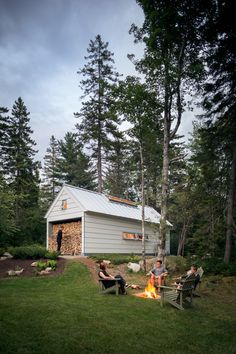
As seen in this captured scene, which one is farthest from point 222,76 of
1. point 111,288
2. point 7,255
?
point 7,255

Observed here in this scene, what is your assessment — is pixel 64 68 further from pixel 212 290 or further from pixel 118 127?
pixel 118 127

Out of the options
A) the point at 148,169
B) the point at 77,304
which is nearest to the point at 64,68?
the point at 77,304

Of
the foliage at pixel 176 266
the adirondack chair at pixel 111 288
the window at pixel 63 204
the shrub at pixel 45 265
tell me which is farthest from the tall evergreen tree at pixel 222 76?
the window at pixel 63 204

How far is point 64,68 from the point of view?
1418 centimetres

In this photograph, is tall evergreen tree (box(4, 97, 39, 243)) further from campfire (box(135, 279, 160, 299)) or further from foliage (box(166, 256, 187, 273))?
campfire (box(135, 279, 160, 299))

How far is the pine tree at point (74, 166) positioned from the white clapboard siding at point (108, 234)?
56.7ft

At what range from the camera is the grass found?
181 inches

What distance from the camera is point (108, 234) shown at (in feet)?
64.6

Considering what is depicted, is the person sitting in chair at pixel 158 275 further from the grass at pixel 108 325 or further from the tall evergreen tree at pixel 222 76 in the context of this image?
the tall evergreen tree at pixel 222 76

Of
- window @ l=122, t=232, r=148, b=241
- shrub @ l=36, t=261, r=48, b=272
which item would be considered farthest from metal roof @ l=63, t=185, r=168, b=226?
shrub @ l=36, t=261, r=48, b=272

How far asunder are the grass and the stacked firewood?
988cm

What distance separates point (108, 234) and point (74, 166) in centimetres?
2199

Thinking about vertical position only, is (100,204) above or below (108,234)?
above

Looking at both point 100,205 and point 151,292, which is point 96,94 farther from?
point 151,292
